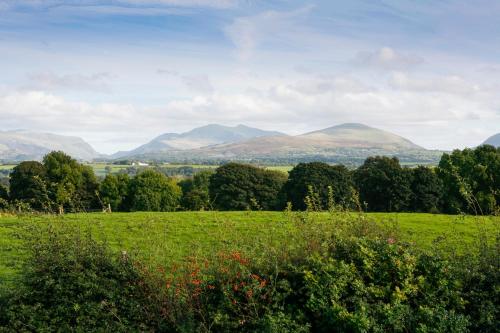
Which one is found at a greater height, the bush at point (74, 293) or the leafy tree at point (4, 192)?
the bush at point (74, 293)

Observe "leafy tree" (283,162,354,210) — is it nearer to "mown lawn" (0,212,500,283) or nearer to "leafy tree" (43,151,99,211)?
"leafy tree" (43,151,99,211)

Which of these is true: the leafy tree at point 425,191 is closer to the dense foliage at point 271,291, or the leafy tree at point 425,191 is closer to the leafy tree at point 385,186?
the leafy tree at point 385,186

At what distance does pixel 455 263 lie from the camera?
31.8ft

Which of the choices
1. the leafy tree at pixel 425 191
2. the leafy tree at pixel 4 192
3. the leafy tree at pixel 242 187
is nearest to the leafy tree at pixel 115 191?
the leafy tree at pixel 242 187

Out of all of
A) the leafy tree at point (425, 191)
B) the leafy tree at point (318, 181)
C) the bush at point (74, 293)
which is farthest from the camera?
the leafy tree at point (318, 181)

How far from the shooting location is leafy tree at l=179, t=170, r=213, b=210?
67.8m

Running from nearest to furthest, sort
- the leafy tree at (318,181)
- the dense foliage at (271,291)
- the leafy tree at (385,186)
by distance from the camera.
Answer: the dense foliage at (271,291)
the leafy tree at (385,186)
the leafy tree at (318,181)

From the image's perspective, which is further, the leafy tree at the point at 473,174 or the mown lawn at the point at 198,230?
the leafy tree at the point at 473,174

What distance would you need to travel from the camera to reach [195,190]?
7531cm

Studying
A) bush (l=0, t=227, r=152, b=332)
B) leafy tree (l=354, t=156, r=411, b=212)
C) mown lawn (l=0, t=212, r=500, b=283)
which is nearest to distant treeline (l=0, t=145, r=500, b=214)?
leafy tree (l=354, t=156, r=411, b=212)

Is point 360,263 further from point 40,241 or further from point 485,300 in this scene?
point 40,241

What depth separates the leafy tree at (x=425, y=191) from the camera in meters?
56.1

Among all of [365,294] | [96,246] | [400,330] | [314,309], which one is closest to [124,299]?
[96,246]

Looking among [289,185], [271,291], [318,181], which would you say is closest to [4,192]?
[289,185]
